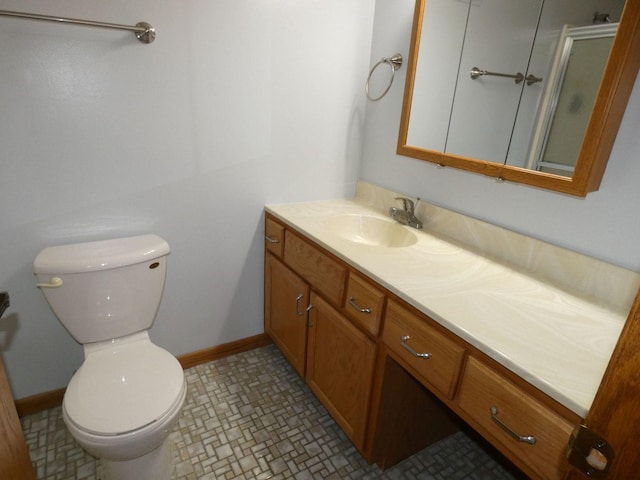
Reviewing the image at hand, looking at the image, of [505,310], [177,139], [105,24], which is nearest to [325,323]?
[505,310]

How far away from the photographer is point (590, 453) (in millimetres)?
481

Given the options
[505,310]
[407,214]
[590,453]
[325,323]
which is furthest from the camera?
[407,214]

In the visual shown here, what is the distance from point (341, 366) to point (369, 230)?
0.66m

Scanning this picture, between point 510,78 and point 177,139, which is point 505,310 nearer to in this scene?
point 510,78

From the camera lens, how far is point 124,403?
3.94ft

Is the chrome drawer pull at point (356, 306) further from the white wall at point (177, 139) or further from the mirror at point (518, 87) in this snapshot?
the white wall at point (177, 139)

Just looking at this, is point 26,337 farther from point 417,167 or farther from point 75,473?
point 417,167

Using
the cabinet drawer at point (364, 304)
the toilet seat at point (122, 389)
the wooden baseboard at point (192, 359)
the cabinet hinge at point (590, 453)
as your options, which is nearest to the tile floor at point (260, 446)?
the wooden baseboard at point (192, 359)

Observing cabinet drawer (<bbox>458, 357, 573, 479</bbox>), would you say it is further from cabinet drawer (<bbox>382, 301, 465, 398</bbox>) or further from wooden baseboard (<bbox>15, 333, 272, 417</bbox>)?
wooden baseboard (<bbox>15, 333, 272, 417</bbox>)

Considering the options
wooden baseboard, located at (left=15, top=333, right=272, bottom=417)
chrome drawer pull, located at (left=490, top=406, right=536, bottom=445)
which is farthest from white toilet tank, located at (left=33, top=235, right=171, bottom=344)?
chrome drawer pull, located at (left=490, top=406, right=536, bottom=445)

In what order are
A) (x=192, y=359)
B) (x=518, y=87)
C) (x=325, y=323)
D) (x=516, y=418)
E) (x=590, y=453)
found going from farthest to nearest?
(x=192, y=359)
(x=325, y=323)
(x=518, y=87)
(x=516, y=418)
(x=590, y=453)

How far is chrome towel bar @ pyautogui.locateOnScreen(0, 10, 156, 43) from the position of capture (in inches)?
46.5

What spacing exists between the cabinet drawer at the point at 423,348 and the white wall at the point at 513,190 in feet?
1.92

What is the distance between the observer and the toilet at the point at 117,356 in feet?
3.77
